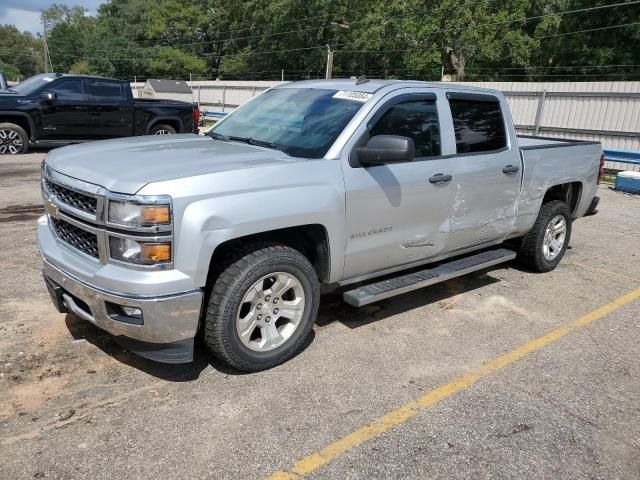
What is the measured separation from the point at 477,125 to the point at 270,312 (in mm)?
2676

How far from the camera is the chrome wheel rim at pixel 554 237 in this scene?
19.3ft

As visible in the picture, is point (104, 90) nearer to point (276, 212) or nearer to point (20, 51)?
point (276, 212)

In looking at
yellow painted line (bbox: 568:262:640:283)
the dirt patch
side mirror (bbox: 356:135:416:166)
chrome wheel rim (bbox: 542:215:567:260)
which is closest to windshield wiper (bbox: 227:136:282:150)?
side mirror (bbox: 356:135:416:166)

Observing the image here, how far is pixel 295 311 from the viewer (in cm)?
366

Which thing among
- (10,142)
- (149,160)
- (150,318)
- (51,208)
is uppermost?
(149,160)

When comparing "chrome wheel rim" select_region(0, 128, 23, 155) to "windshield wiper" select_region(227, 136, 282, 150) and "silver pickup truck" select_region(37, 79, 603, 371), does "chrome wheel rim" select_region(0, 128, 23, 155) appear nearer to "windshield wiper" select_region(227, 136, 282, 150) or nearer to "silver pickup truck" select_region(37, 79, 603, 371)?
"silver pickup truck" select_region(37, 79, 603, 371)

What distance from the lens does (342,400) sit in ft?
10.9

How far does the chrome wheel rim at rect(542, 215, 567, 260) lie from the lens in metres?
5.89

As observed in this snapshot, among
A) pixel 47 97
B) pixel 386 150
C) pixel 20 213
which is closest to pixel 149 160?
pixel 386 150

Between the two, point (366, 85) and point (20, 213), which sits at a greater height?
point (366, 85)

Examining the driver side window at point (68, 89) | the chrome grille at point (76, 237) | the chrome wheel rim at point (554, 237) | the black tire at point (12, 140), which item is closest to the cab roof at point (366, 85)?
the chrome wheel rim at point (554, 237)

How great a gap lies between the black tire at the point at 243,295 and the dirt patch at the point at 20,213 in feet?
16.2

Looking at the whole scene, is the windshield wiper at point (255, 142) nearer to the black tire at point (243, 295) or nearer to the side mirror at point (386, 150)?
the side mirror at point (386, 150)

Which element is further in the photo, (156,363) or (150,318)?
(156,363)
